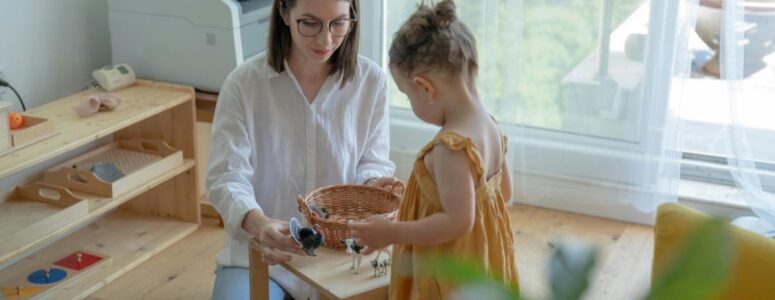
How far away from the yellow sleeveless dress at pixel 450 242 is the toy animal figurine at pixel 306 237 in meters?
0.14

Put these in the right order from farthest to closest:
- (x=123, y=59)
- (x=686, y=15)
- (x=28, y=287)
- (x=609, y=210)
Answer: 1. (x=609, y=210)
2. (x=123, y=59)
3. (x=686, y=15)
4. (x=28, y=287)

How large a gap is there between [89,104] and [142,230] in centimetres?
52

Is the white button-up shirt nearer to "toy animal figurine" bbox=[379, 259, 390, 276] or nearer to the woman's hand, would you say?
the woman's hand

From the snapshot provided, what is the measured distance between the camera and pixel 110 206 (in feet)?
8.54

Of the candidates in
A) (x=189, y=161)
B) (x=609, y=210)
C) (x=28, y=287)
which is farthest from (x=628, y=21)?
(x=28, y=287)

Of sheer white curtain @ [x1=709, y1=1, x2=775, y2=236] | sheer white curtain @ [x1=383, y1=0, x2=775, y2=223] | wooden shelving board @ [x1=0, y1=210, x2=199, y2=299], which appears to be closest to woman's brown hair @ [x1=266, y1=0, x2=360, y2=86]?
wooden shelving board @ [x1=0, y1=210, x2=199, y2=299]

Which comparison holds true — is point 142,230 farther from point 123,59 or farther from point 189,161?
point 123,59

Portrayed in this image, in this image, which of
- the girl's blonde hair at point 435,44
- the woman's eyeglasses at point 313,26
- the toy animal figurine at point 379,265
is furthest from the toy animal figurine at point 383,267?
the woman's eyeglasses at point 313,26

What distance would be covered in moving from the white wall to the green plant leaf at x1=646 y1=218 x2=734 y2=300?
2473 mm

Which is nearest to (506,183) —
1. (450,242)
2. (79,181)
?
(450,242)

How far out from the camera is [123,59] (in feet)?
9.54

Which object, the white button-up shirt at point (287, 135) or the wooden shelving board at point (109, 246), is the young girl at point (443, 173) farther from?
the wooden shelving board at point (109, 246)

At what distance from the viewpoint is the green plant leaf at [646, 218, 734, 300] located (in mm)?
427

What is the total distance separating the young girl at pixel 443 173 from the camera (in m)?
1.37
